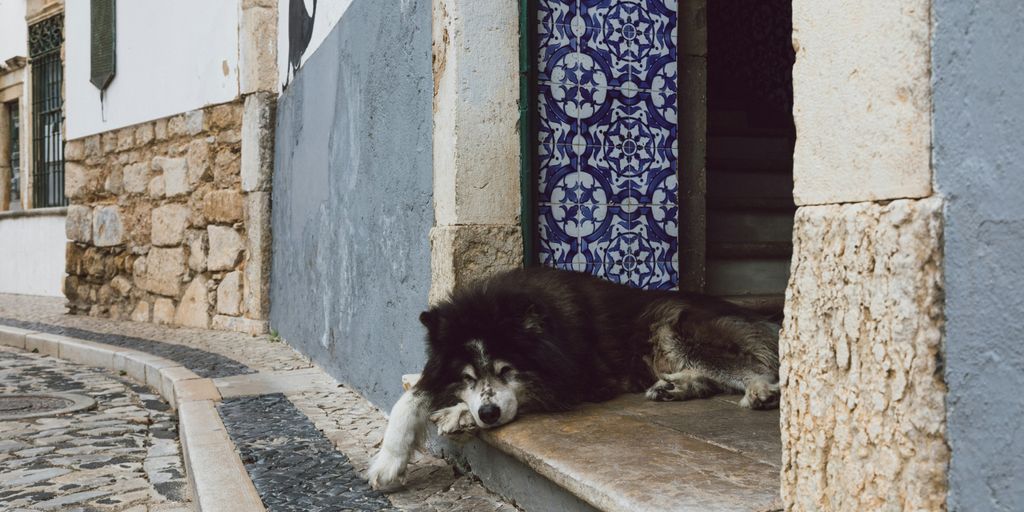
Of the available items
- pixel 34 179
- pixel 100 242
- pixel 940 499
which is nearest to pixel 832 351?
pixel 940 499

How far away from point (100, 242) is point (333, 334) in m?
6.08

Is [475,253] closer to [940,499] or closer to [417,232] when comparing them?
[417,232]

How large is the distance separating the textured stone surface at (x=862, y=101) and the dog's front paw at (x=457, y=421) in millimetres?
1617

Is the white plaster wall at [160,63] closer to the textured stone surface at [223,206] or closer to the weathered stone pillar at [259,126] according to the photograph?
the weathered stone pillar at [259,126]

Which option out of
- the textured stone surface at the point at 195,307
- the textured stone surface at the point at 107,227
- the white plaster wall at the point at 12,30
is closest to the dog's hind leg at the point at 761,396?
the textured stone surface at the point at 195,307

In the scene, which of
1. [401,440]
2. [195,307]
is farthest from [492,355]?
[195,307]

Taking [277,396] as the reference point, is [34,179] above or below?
above

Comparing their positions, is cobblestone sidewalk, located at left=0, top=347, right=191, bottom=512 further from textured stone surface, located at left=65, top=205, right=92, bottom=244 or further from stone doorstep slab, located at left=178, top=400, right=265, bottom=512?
textured stone surface, located at left=65, top=205, right=92, bottom=244

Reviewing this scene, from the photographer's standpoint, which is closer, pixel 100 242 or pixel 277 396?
pixel 277 396

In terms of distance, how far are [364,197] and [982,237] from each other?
391 centimetres

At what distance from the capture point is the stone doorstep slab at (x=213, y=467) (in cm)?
302

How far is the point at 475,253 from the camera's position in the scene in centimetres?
363

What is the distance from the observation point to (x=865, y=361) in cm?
161

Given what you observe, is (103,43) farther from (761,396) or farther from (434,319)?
(761,396)
